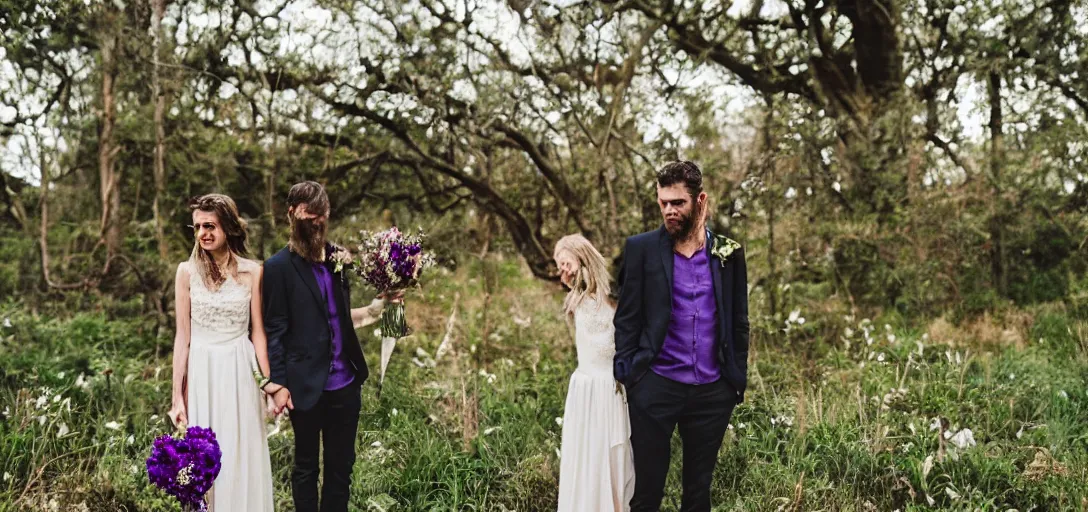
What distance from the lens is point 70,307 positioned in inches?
309

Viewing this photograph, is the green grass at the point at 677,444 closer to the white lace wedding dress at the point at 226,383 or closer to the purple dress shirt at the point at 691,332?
the white lace wedding dress at the point at 226,383

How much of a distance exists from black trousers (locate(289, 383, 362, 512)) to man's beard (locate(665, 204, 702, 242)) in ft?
5.48

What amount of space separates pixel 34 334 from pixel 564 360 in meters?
4.57

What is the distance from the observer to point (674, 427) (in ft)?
11.6

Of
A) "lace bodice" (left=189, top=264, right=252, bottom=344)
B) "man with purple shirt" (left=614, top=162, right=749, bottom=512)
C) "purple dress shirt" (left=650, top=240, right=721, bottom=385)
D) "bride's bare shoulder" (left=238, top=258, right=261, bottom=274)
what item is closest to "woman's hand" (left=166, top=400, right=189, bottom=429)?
"lace bodice" (left=189, top=264, right=252, bottom=344)

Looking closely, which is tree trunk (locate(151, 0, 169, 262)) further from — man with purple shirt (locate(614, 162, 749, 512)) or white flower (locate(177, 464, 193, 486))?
man with purple shirt (locate(614, 162, 749, 512))

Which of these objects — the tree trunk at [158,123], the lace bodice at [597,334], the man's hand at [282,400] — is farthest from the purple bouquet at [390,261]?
the tree trunk at [158,123]

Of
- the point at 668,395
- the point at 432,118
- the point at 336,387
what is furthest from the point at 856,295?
the point at 336,387

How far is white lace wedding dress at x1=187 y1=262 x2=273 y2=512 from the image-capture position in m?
3.65

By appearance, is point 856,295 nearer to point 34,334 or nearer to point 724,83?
point 724,83

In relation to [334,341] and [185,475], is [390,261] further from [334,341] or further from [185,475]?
[185,475]

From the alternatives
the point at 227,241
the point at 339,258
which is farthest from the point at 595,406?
the point at 227,241

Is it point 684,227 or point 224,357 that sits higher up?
point 684,227

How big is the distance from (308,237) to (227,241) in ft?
1.45
